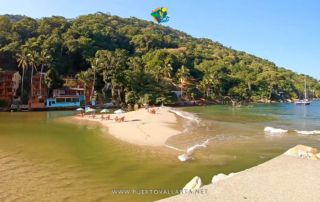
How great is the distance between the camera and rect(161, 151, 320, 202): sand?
9.13 metres

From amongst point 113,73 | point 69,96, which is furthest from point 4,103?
point 113,73

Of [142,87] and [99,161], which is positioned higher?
[142,87]

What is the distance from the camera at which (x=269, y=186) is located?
33.7 feet

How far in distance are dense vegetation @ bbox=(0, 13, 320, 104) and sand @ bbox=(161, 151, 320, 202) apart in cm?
6397

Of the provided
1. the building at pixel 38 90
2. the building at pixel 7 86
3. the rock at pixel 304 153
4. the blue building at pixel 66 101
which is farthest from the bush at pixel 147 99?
the rock at pixel 304 153

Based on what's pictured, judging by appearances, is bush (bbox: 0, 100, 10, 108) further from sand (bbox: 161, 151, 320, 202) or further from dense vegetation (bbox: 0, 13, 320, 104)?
sand (bbox: 161, 151, 320, 202)

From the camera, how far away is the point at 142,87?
80.8 m

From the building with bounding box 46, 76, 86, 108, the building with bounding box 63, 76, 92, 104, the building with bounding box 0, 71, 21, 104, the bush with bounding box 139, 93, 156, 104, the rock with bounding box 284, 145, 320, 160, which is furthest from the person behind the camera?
the building with bounding box 63, 76, 92, 104

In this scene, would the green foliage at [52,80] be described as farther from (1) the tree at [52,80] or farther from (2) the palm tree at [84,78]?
(2) the palm tree at [84,78]

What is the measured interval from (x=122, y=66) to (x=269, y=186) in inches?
2975

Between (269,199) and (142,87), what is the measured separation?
72.6 m

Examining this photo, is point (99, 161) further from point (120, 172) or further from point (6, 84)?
point (6, 84)

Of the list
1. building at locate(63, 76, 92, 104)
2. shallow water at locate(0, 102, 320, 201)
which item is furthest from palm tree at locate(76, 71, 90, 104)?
shallow water at locate(0, 102, 320, 201)

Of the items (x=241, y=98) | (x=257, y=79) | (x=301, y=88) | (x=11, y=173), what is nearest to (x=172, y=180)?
(x=11, y=173)
